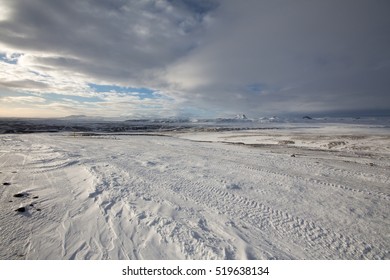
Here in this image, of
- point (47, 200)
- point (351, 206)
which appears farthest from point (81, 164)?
point (351, 206)

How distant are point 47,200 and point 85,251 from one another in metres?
3.70

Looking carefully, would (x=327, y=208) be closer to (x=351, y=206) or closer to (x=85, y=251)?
(x=351, y=206)

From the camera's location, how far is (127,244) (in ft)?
16.1

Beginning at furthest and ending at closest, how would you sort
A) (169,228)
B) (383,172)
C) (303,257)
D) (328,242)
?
1. (383,172)
2. (169,228)
3. (328,242)
4. (303,257)

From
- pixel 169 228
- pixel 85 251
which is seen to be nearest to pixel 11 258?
pixel 85 251

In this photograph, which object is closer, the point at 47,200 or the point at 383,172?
the point at 47,200

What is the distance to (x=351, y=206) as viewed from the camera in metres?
7.13

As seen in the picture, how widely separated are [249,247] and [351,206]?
4.72m

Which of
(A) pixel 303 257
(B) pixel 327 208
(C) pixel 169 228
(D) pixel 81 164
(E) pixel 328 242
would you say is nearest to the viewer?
(A) pixel 303 257

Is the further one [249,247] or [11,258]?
[249,247]
